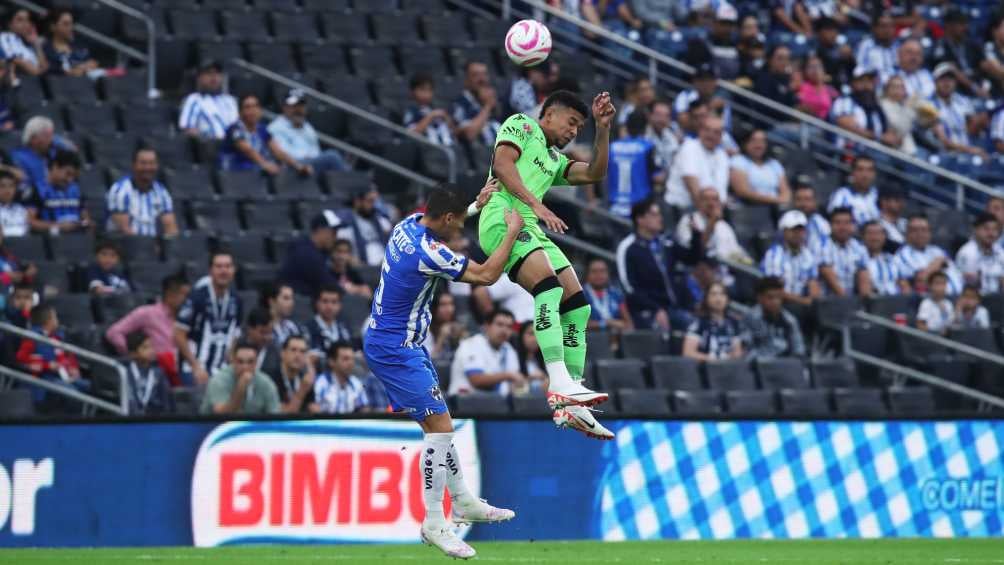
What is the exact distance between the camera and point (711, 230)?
65.9 feet

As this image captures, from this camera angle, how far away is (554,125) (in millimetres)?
12469

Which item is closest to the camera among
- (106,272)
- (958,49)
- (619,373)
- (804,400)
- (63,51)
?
(106,272)

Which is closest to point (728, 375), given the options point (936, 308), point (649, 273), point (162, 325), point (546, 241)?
point (649, 273)

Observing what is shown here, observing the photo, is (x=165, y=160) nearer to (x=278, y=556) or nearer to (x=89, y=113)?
(x=89, y=113)

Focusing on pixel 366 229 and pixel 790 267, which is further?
pixel 790 267

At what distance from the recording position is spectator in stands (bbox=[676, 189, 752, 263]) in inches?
770

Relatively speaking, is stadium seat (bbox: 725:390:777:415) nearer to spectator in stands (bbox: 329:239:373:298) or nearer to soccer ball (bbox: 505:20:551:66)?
spectator in stands (bbox: 329:239:373:298)

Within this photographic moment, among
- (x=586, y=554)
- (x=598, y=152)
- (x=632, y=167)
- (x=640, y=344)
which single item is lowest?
(x=586, y=554)

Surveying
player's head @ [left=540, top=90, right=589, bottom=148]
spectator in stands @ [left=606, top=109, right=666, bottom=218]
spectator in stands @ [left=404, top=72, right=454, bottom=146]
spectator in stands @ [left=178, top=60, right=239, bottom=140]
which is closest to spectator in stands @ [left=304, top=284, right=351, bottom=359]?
spectator in stands @ [left=178, top=60, right=239, bottom=140]

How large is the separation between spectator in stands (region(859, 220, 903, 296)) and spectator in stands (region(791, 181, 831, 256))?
528 millimetres

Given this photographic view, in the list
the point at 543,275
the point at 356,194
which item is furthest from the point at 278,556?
the point at 356,194

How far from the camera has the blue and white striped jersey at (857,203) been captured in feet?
71.3

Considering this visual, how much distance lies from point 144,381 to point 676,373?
210 inches

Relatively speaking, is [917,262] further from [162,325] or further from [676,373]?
[162,325]
